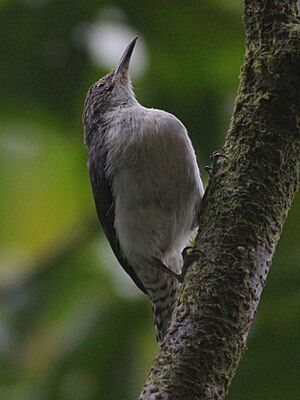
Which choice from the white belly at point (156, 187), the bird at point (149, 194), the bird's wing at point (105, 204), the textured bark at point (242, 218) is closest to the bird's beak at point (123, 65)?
the bird at point (149, 194)

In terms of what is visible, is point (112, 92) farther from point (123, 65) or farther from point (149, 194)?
point (149, 194)

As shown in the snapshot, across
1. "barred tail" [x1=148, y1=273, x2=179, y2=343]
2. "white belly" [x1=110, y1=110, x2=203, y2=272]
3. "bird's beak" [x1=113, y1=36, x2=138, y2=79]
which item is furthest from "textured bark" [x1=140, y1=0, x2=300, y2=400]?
"bird's beak" [x1=113, y1=36, x2=138, y2=79]

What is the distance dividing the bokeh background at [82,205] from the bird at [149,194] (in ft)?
0.50

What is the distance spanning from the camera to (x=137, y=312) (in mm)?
4078

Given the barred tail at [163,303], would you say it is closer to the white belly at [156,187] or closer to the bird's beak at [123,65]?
the white belly at [156,187]

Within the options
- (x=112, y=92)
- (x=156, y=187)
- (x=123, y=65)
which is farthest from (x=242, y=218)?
(x=123, y=65)

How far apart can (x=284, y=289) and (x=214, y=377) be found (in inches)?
66.2

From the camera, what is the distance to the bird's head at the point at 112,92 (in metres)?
4.60

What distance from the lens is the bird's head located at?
4602 millimetres

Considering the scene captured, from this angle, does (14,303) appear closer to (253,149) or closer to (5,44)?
(5,44)

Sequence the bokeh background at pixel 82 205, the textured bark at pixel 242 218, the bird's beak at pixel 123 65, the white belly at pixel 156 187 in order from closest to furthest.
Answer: the textured bark at pixel 242 218 < the bokeh background at pixel 82 205 < the white belly at pixel 156 187 < the bird's beak at pixel 123 65

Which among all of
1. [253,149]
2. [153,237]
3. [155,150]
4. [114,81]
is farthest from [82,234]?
[253,149]

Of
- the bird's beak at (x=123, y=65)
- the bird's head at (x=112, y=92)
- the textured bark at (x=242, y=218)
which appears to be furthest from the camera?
the bird's beak at (x=123, y=65)

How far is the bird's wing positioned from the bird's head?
1.39 feet
